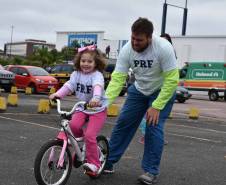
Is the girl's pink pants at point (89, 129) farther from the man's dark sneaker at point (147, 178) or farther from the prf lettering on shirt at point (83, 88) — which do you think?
the man's dark sneaker at point (147, 178)

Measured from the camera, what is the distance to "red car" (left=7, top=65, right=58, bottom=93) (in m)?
26.7

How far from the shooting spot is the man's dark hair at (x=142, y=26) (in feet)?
19.7

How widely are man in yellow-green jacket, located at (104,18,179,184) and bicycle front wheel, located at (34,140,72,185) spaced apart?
37.1 inches

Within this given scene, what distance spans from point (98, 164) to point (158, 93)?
107cm

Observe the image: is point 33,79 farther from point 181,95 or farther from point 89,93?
point 89,93

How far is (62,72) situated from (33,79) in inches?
164

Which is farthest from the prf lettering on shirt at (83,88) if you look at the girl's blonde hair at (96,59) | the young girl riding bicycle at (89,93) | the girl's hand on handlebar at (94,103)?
the girl's hand on handlebar at (94,103)

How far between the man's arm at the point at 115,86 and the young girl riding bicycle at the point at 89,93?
16cm

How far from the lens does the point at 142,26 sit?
5996 mm

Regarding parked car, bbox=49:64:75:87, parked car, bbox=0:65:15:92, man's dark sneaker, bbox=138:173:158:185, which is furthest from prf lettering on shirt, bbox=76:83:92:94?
parked car, bbox=49:64:75:87

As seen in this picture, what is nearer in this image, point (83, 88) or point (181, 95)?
point (83, 88)

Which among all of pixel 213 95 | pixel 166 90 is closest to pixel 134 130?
pixel 166 90

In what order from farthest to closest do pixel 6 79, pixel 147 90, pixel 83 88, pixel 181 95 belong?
1. pixel 181 95
2. pixel 6 79
3. pixel 147 90
4. pixel 83 88

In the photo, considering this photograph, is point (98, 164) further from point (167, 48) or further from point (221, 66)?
point (221, 66)
